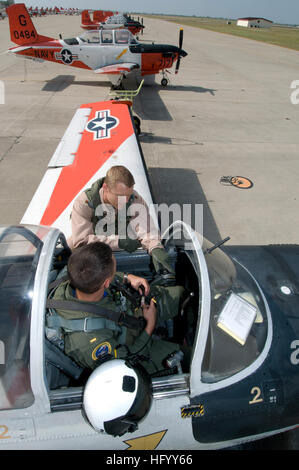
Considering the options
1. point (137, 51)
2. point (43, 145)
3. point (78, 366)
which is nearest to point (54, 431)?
point (78, 366)

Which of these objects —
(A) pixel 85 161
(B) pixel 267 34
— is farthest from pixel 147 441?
(B) pixel 267 34

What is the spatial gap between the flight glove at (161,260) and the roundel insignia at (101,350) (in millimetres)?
1173

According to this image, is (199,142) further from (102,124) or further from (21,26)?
(21,26)

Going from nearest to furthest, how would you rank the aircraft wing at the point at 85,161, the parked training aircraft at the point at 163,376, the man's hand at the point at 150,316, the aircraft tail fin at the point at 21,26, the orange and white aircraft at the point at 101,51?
the parked training aircraft at the point at 163,376 < the man's hand at the point at 150,316 < the aircraft wing at the point at 85,161 < the orange and white aircraft at the point at 101,51 < the aircraft tail fin at the point at 21,26

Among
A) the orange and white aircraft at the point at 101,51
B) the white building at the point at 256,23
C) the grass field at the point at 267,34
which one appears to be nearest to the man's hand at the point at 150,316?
the orange and white aircraft at the point at 101,51

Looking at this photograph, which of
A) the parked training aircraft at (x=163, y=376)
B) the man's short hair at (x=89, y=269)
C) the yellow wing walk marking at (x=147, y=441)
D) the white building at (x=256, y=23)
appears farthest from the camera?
the white building at (x=256, y=23)

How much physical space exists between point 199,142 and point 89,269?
304 inches

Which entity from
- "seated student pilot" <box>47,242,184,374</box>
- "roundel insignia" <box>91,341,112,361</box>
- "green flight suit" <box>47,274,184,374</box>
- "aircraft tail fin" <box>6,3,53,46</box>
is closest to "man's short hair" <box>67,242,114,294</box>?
"seated student pilot" <box>47,242,184,374</box>

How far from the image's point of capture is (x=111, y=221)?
11.0 ft

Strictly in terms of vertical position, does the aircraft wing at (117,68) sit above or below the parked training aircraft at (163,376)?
above

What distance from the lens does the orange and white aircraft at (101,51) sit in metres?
12.9

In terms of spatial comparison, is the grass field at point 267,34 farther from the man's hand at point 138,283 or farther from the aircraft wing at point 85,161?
the man's hand at point 138,283

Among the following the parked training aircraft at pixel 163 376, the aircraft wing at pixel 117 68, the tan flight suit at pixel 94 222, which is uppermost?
the aircraft wing at pixel 117 68

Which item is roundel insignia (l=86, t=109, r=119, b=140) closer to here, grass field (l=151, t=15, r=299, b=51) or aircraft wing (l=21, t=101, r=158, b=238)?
aircraft wing (l=21, t=101, r=158, b=238)
